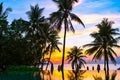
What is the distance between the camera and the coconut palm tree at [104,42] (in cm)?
6450

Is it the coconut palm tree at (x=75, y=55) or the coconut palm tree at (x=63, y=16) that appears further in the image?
the coconut palm tree at (x=75, y=55)

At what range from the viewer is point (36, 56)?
71812 millimetres

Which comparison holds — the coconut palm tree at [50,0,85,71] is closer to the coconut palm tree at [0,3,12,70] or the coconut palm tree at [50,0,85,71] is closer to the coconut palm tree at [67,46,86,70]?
the coconut palm tree at [0,3,12,70]

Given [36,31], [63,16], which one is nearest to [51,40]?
[36,31]

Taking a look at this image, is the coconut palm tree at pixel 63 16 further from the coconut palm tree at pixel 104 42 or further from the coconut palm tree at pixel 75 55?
the coconut palm tree at pixel 75 55

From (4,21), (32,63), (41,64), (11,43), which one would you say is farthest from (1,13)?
(41,64)

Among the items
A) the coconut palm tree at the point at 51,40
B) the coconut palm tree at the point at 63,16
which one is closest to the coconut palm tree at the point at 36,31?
the coconut palm tree at the point at 51,40

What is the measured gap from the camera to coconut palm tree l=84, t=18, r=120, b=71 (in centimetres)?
6450

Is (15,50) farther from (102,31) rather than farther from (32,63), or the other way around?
(102,31)

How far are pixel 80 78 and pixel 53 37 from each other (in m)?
13.1

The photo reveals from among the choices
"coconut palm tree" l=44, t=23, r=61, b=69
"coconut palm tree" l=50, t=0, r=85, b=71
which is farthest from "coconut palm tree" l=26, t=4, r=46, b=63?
A: "coconut palm tree" l=50, t=0, r=85, b=71

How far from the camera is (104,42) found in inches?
2571

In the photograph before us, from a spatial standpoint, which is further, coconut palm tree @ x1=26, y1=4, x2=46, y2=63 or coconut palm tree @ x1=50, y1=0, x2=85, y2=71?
coconut palm tree @ x1=26, y1=4, x2=46, y2=63

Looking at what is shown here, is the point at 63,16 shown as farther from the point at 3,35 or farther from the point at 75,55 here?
the point at 75,55
